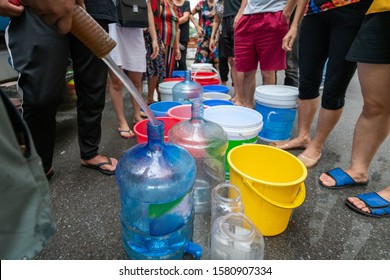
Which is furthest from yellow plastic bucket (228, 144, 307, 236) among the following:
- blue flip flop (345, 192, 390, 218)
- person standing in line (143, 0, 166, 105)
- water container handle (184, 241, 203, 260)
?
person standing in line (143, 0, 166, 105)

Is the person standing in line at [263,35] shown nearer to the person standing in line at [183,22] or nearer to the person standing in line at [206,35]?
the person standing in line at [206,35]

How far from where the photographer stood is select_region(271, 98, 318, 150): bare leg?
4.81ft

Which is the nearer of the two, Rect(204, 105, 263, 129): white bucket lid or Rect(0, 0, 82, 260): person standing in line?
Rect(0, 0, 82, 260): person standing in line

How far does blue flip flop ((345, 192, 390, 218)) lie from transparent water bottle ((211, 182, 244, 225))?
0.58 m

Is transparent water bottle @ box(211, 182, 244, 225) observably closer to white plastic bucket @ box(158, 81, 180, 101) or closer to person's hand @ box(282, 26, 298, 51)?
person's hand @ box(282, 26, 298, 51)

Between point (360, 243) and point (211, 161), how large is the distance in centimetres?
64

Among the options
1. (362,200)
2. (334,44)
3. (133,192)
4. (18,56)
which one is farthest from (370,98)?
(18,56)

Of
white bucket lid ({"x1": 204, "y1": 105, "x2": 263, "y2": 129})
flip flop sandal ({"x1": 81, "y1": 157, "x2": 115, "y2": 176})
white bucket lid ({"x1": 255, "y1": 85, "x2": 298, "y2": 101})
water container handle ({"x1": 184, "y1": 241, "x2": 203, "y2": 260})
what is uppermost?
white bucket lid ({"x1": 255, "y1": 85, "x2": 298, "y2": 101})

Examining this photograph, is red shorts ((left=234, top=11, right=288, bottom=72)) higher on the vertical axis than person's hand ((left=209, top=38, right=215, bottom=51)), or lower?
higher

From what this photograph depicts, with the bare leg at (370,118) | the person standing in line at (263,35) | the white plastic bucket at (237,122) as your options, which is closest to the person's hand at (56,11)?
the white plastic bucket at (237,122)

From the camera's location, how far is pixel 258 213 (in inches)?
34.5

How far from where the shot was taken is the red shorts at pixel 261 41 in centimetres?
162

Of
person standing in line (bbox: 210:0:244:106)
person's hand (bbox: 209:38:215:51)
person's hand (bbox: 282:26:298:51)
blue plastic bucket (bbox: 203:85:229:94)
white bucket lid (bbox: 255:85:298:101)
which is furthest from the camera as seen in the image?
person's hand (bbox: 209:38:215:51)

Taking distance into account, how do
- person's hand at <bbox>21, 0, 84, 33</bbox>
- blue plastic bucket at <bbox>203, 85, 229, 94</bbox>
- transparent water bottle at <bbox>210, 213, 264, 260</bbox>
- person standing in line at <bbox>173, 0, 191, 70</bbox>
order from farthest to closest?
person standing in line at <bbox>173, 0, 191, 70</bbox> < blue plastic bucket at <bbox>203, 85, 229, 94</bbox> < transparent water bottle at <bbox>210, 213, 264, 260</bbox> < person's hand at <bbox>21, 0, 84, 33</bbox>
